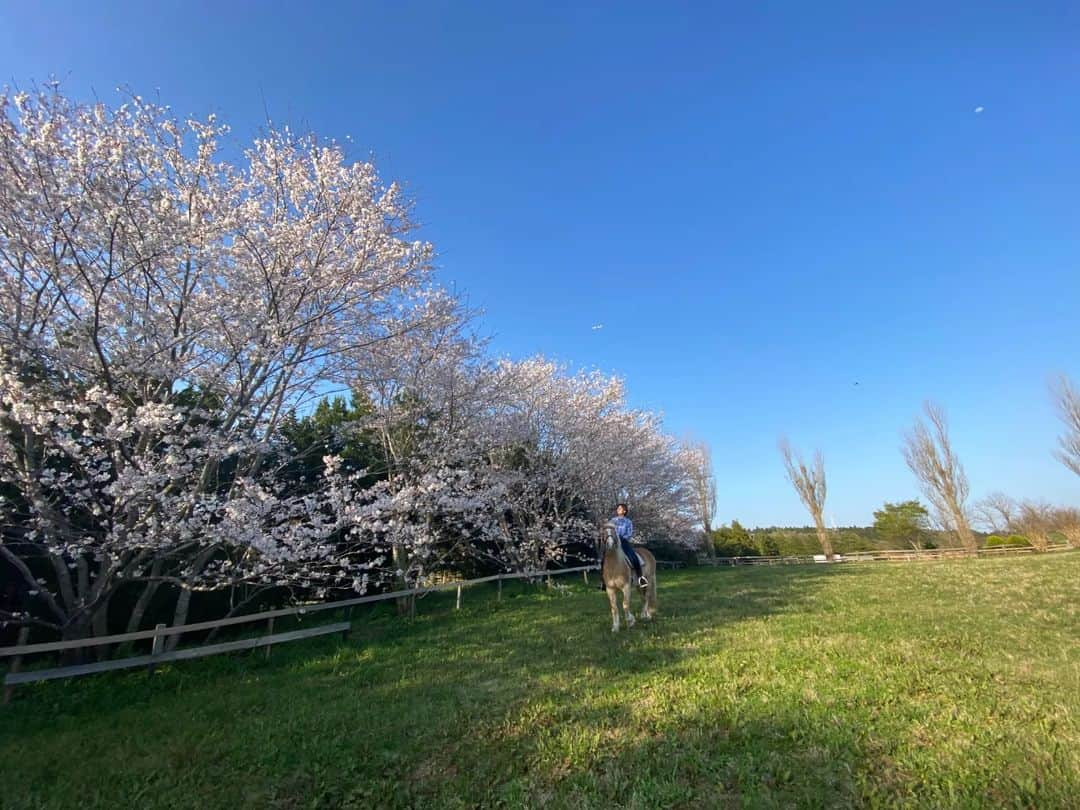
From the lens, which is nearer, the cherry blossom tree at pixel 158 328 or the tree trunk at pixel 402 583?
the cherry blossom tree at pixel 158 328

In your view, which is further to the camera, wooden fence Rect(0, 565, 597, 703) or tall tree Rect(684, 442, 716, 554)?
tall tree Rect(684, 442, 716, 554)

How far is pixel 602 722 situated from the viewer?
538cm

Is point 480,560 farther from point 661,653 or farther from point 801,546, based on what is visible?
point 801,546

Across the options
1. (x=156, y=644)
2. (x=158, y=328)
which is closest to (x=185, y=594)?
(x=156, y=644)

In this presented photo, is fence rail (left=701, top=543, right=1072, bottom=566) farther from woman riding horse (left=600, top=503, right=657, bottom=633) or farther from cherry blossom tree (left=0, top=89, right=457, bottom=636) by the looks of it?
cherry blossom tree (left=0, top=89, right=457, bottom=636)

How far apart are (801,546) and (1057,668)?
48702 mm

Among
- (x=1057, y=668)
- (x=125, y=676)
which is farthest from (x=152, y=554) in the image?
(x=1057, y=668)

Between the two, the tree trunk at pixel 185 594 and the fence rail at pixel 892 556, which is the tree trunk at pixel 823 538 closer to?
the fence rail at pixel 892 556

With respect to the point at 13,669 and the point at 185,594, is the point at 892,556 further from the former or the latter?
the point at 13,669

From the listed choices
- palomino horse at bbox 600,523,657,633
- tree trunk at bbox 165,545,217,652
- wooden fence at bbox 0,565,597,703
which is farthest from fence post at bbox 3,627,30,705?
palomino horse at bbox 600,523,657,633

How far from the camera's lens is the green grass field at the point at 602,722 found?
13.4ft

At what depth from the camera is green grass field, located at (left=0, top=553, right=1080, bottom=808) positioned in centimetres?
410

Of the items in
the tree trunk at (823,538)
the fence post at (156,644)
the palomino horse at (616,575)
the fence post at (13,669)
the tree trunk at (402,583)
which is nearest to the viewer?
the fence post at (13,669)

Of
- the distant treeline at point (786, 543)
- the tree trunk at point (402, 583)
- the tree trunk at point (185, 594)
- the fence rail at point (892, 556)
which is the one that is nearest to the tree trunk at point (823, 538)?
the fence rail at point (892, 556)
